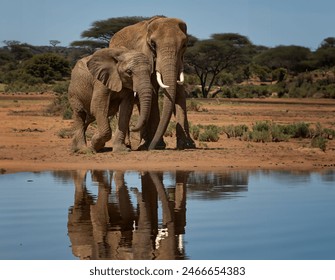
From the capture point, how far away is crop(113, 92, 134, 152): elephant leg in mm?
16062

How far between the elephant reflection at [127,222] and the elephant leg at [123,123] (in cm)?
310

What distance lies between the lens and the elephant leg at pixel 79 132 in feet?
56.1

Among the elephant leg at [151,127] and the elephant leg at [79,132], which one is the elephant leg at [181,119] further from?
the elephant leg at [79,132]

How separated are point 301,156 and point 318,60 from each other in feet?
161

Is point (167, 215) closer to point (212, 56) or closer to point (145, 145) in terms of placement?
point (145, 145)

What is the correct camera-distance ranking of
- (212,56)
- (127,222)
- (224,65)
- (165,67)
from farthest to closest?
(224,65)
(212,56)
(165,67)
(127,222)

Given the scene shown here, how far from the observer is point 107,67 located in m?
16.1

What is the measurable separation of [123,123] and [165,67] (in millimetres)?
1314

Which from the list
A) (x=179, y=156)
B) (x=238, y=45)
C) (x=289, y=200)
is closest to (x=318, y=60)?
(x=238, y=45)

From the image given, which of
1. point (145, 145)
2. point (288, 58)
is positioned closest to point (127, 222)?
point (145, 145)

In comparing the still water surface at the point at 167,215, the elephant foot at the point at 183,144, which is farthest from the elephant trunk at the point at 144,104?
the still water surface at the point at 167,215

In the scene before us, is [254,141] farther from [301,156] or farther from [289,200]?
[289,200]

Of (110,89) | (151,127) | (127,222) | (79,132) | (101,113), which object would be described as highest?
(110,89)

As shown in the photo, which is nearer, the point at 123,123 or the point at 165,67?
the point at 165,67
